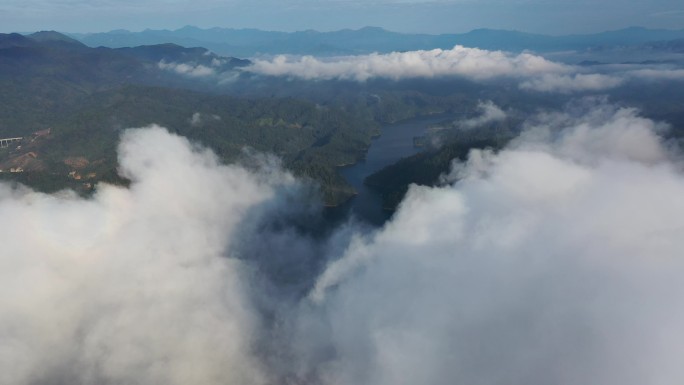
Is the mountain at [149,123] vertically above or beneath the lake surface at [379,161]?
above

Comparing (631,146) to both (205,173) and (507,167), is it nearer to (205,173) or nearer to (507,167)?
(507,167)

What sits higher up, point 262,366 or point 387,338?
point 387,338

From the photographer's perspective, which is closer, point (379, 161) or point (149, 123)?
point (379, 161)

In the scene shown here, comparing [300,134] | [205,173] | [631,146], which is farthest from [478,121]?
[205,173]

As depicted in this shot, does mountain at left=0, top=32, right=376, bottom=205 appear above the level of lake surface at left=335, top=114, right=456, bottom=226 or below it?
above

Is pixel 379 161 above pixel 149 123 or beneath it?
beneath

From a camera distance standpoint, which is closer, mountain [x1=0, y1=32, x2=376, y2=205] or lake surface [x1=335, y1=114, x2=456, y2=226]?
lake surface [x1=335, y1=114, x2=456, y2=226]

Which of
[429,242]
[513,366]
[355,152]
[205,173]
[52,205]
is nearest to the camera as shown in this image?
[513,366]

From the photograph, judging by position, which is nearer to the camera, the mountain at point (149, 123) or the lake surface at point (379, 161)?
the lake surface at point (379, 161)
